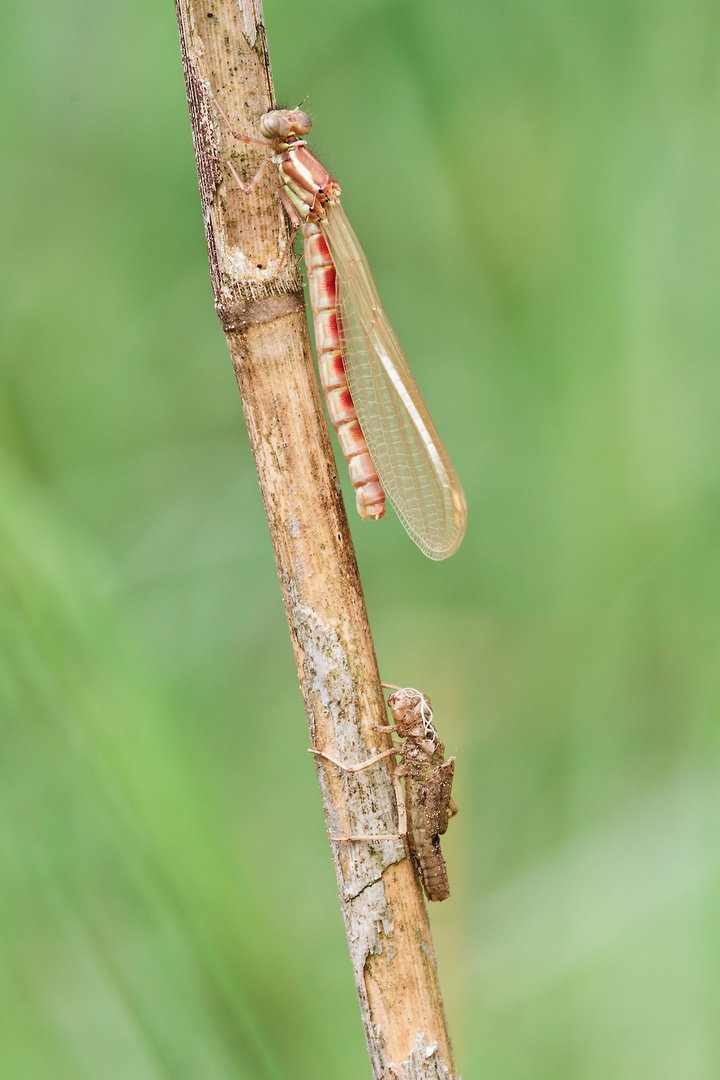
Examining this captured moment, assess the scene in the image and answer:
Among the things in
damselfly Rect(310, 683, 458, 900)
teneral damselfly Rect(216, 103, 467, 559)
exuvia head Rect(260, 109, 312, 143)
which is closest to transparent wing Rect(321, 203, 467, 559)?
teneral damselfly Rect(216, 103, 467, 559)

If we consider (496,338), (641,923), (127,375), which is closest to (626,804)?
(641,923)

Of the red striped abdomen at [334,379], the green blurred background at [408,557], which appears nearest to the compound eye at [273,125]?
the red striped abdomen at [334,379]

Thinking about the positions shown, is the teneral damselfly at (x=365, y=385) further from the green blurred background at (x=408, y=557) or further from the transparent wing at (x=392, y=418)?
the green blurred background at (x=408, y=557)

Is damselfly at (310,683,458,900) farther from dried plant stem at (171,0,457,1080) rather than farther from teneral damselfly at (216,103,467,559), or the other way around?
teneral damselfly at (216,103,467,559)

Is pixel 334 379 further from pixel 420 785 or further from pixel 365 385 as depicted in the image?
pixel 420 785

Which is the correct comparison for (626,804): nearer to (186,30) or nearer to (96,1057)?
(96,1057)
